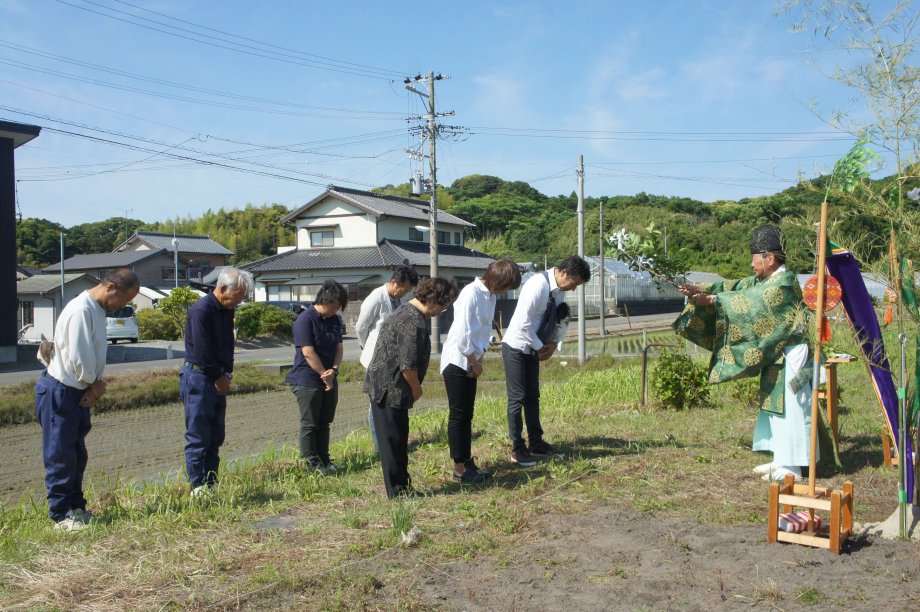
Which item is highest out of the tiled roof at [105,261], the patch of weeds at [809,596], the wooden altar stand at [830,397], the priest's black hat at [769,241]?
the tiled roof at [105,261]

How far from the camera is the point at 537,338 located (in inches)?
219

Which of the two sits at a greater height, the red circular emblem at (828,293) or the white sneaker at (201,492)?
the red circular emblem at (828,293)

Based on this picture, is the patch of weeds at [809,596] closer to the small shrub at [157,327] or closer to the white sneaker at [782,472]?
the white sneaker at [782,472]

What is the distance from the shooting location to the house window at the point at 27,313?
3281cm

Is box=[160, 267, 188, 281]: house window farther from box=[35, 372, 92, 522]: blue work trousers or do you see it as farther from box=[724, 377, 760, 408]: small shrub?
box=[35, 372, 92, 522]: blue work trousers

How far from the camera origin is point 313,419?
5.80m

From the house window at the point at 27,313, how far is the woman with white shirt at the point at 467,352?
33382mm

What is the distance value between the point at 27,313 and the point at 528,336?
34.1 metres

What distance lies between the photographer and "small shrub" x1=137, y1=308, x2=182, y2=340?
2797 cm

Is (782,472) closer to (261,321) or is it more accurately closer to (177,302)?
(177,302)

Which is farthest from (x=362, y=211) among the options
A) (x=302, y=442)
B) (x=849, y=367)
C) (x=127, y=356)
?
(x=302, y=442)

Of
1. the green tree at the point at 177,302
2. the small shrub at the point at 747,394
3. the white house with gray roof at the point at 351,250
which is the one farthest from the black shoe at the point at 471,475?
the white house with gray roof at the point at 351,250

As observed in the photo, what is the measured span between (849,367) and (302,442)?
862 centimetres

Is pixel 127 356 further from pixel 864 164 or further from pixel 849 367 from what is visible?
pixel 864 164
